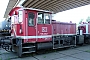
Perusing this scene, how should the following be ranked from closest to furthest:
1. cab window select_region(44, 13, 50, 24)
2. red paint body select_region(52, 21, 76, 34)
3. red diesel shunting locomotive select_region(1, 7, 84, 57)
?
red diesel shunting locomotive select_region(1, 7, 84, 57) → cab window select_region(44, 13, 50, 24) → red paint body select_region(52, 21, 76, 34)

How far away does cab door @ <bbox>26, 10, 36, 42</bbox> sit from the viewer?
6844 millimetres

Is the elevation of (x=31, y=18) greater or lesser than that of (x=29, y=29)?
greater

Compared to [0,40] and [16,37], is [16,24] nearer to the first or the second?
[16,37]

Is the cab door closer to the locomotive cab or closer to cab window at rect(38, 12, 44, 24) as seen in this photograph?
the locomotive cab

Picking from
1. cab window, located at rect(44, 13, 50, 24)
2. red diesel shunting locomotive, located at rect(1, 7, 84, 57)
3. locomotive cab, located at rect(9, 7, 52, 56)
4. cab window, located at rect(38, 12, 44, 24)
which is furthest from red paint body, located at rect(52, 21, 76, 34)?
cab window, located at rect(38, 12, 44, 24)

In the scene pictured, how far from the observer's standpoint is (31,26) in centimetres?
696

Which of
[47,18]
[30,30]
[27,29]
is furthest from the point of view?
[47,18]

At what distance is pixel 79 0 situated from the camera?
63.7 ft

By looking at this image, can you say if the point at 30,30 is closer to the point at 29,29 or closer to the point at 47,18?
the point at 29,29

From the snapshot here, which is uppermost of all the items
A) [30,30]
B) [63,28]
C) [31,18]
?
[31,18]

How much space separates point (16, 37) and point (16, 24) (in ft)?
2.70

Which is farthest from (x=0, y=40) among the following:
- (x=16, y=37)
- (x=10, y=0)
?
(x=10, y=0)

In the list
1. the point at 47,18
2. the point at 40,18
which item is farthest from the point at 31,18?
the point at 47,18

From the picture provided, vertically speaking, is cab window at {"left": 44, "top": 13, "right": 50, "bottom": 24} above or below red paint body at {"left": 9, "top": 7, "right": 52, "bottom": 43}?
above
